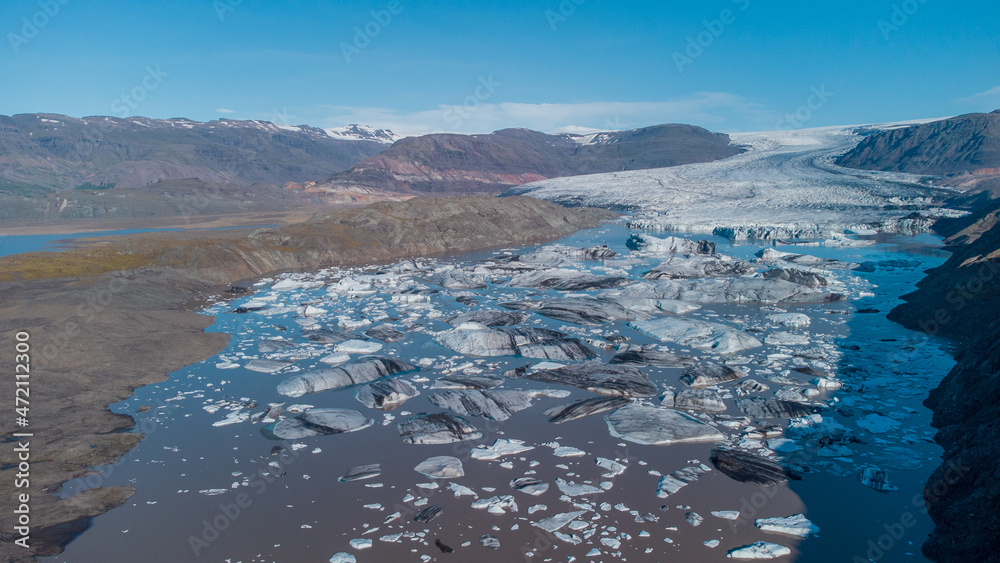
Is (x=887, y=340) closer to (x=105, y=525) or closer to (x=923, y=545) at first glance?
(x=923, y=545)

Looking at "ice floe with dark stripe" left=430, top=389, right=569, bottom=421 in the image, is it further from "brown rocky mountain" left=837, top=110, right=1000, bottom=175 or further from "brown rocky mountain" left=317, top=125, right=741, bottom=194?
"brown rocky mountain" left=317, top=125, right=741, bottom=194

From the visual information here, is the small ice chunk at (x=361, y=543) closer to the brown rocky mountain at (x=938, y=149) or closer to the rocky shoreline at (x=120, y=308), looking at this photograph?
the rocky shoreline at (x=120, y=308)

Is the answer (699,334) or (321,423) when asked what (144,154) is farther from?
(699,334)

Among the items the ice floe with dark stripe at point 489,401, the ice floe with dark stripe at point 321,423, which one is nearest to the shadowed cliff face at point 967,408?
the ice floe with dark stripe at point 489,401

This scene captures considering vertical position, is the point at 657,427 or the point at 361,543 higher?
the point at 657,427

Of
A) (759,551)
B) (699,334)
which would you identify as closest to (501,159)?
(699,334)

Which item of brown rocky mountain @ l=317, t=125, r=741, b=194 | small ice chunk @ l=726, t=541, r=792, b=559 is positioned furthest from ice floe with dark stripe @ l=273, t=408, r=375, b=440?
brown rocky mountain @ l=317, t=125, r=741, b=194
